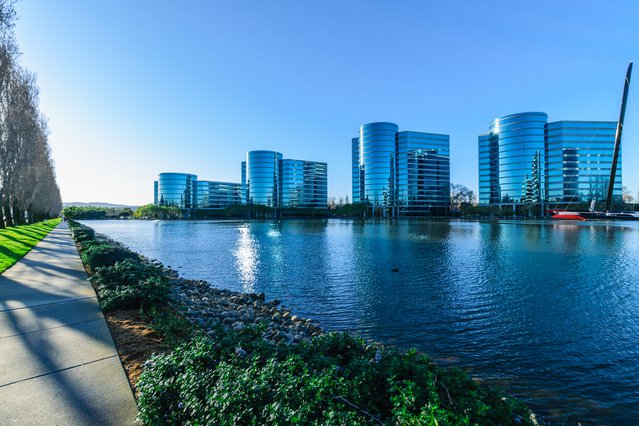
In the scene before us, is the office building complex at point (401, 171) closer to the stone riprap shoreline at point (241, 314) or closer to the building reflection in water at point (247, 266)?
the building reflection in water at point (247, 266)

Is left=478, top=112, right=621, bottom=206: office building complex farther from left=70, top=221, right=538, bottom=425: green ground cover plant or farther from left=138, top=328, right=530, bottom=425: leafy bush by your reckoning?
left=138, top=328, right=530, bottom=425: leafy bush

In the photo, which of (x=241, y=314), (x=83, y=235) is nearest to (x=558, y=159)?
(x=241, y=314)

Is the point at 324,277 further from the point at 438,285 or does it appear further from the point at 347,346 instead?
the point at 347,346

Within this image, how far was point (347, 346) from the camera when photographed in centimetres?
580

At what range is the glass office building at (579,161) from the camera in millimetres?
142375

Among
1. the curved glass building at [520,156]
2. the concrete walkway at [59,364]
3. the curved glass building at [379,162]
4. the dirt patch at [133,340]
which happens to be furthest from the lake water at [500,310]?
the curved glass building at [379,162]

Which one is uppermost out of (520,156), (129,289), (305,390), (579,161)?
(520,156)

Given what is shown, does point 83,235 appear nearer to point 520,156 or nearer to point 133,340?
point 133,340

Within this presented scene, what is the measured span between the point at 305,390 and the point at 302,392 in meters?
0.06

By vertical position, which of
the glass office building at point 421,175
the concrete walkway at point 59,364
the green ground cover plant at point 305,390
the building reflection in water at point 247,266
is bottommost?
the building reflection in water at point 247,266

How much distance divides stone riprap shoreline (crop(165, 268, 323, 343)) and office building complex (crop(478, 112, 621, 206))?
6528 inches

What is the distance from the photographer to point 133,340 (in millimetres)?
7336

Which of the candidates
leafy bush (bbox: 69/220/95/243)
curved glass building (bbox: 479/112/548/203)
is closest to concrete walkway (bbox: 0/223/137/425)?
leafy bush (bbox: 69/220/95/243)

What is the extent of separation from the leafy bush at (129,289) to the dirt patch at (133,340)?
44cm
